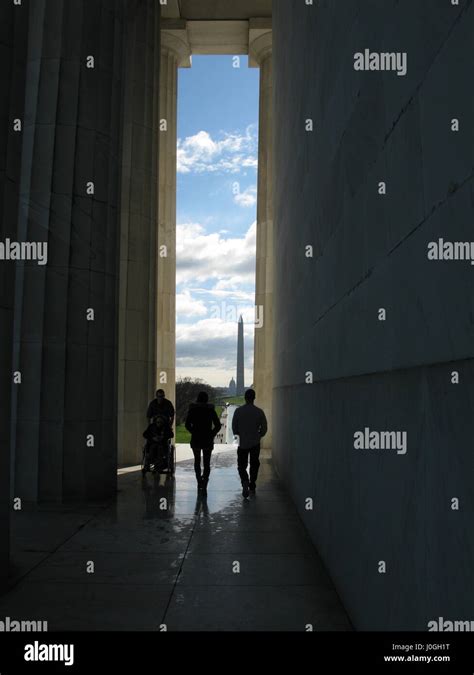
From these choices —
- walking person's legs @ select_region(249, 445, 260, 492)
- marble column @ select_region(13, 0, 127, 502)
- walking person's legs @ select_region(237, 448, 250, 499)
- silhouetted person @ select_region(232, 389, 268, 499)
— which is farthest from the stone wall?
marble column @ select_region(13, 0, 127, 502)

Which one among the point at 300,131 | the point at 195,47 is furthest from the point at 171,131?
the point at 300,131

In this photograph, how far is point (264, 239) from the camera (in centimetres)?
2381

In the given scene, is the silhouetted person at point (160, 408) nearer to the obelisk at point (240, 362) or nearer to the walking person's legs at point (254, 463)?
the walking person's legs at point (254, 463)

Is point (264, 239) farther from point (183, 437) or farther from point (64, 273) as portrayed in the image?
point (183, 437)

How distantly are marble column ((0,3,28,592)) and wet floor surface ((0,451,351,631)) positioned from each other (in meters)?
0.94

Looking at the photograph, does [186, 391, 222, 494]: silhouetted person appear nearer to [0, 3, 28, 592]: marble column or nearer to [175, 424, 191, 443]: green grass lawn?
[0, 3, 28, 592]: marble column

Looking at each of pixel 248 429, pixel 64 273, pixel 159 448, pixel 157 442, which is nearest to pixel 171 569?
pixel 248 429

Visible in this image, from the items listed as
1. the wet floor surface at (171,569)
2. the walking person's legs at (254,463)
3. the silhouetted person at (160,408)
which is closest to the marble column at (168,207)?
the silhouetted person at (160,408)

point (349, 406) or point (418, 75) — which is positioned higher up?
point (418, 75)

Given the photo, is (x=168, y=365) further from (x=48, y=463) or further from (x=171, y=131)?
(x=48, y=463)

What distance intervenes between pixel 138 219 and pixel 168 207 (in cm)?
653

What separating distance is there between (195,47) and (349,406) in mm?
25633

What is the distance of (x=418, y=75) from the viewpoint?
11.8ft

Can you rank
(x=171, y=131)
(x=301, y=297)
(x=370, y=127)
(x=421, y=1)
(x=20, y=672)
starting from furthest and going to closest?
(x=171, y=131) < (x=301, y=297) < (x=370, y=127) < (x=20, y=672) < (x=421, y=1)
